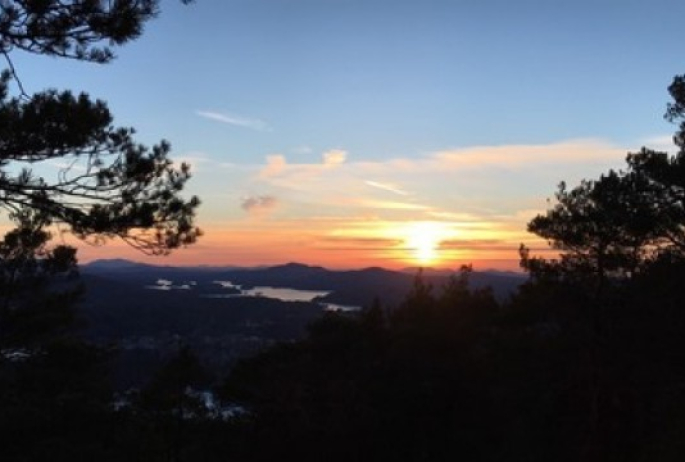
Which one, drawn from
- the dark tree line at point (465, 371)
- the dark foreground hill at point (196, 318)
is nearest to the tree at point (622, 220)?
the dark tree line at point (465, 371)

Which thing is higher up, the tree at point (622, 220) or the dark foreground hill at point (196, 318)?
the tree at point (622, 220)

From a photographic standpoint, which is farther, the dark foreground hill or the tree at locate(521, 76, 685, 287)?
the dark foreground hill

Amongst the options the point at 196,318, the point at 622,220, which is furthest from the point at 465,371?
the point at 196,318

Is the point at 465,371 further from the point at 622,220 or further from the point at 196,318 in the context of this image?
the point at 196,318

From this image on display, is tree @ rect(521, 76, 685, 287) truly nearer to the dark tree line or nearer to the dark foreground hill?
the dark tree line

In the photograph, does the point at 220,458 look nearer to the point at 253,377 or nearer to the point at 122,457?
the point at 122,457

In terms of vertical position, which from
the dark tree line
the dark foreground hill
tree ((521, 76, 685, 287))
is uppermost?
tree ((521, 76, 685, 287))

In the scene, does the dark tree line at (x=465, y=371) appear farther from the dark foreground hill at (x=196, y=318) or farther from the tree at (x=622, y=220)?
the dark foreground hill at (x=196, y=318)

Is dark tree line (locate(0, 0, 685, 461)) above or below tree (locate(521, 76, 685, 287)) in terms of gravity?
below

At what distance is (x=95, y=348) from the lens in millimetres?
18703

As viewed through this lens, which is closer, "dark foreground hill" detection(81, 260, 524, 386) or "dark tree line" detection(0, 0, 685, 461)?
"dark tree line" detection(0, 0, 685, 461)

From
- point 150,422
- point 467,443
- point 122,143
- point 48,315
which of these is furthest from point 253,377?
point 122,143

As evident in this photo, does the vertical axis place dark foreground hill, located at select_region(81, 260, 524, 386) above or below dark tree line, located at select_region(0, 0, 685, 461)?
below

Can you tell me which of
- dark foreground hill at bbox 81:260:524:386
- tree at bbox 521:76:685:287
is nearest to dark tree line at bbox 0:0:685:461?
tree at bbox 521:76:685:287
